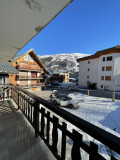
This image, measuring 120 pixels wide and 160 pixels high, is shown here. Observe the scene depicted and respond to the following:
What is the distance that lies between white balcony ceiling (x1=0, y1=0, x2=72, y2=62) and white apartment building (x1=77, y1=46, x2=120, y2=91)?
61.6 ft

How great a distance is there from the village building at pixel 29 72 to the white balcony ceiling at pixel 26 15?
13.4 m

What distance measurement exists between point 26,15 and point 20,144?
6.56 ft

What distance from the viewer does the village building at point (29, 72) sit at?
13.5 metres

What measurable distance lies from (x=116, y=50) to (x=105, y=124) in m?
16.3

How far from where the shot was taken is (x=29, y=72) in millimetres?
15461

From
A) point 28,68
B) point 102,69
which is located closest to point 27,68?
point 28,68

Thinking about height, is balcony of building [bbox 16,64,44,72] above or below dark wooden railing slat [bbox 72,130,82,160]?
above

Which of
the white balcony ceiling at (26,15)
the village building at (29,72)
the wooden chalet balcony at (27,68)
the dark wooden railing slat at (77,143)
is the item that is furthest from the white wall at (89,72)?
the white balcony ceiling at (26,15)

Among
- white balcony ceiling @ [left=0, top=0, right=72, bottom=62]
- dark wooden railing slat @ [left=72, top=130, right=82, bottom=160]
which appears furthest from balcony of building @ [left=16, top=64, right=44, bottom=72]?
dark wooden railing slat @ [left=72, top=130, right=82, bottom=160]

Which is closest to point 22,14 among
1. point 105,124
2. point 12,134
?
point 12,134

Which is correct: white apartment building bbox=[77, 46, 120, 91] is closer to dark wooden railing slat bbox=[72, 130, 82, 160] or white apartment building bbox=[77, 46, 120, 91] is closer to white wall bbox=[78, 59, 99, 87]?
white wall bbox=[78, 59, 99, 87]

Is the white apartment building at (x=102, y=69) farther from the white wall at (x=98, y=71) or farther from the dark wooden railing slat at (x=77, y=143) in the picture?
the dark wooden railing slat at (x=77, y=143)

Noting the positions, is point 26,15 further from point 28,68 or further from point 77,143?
point 28,68

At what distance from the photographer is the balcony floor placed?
3.94 ft
